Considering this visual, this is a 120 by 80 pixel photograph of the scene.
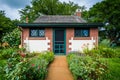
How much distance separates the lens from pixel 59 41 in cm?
1920

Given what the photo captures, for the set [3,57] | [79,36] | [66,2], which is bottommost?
[3,57]

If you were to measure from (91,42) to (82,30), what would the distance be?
1379 mm

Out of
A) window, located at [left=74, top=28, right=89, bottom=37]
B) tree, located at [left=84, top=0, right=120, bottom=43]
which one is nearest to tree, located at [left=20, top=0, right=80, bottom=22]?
tree, located at [left=84, top=0, right=120, bottom=43]

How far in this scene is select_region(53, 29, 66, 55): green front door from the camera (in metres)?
19.1

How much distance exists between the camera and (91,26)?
18688 mm

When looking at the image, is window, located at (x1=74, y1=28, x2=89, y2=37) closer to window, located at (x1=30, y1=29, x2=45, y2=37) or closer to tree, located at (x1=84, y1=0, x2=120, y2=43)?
window, located at (x1=30, y1=29, x2=45, y2=37)

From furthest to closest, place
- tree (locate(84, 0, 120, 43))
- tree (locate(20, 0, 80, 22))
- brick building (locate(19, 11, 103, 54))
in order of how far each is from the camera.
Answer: tree (locate(20, 0, 80, 22))
tree (locate(84, 0, 120, 43))
brick building (locate(19, 11, 103, 54))

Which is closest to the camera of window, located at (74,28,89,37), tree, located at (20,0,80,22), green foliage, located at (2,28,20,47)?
window, located at (74,28,89,37)

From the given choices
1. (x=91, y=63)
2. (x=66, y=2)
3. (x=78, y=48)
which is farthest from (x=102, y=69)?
(x=66, y=2)

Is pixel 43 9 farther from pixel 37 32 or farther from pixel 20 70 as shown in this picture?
pixel 20 70

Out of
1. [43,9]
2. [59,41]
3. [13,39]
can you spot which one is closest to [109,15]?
[43,9]

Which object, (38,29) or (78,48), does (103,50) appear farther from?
(38,29)

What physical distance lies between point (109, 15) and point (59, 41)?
19.3 metres

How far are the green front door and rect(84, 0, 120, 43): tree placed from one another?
60.0 ft
